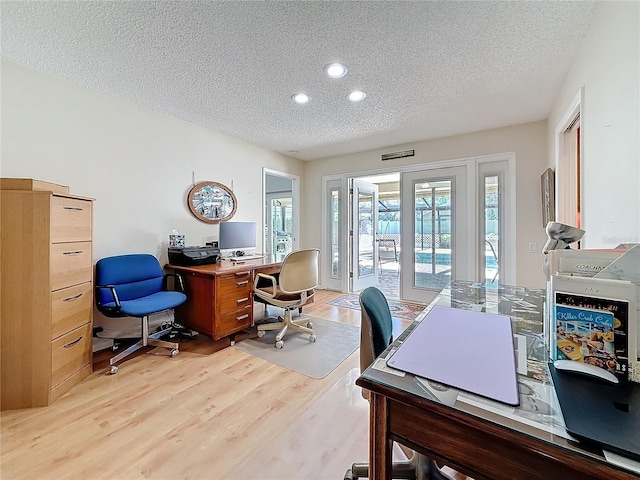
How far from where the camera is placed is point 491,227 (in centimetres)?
346

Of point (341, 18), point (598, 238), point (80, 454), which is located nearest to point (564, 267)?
point (598, 238)

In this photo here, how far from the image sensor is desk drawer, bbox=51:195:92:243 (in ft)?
5.76

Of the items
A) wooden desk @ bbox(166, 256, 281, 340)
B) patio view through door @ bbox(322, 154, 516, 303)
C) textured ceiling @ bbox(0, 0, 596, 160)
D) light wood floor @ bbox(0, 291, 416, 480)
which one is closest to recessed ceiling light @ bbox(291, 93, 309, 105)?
textured ceiling @ bbox(0, 0, 596, 160)

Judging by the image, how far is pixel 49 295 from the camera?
172 centimetres

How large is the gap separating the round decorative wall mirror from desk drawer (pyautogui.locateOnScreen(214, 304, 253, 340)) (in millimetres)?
1350

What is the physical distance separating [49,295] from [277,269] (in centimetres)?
190

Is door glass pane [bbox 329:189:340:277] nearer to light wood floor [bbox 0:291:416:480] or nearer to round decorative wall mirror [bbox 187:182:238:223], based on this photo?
round decorative wall mirror [bbox 187:182:238:223]

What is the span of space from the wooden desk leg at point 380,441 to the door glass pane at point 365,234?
164 inches

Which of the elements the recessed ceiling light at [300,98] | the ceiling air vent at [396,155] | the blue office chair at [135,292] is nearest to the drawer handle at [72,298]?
the blue office chair at [135,292]

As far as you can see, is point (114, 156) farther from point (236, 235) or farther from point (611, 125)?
point (611, 125)

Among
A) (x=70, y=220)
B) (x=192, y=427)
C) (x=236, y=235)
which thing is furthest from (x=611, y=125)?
(x=70, y=220)

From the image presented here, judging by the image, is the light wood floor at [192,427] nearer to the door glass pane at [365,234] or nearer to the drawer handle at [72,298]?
the drawer handle at [72,298]

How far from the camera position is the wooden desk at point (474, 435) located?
0.47 metres

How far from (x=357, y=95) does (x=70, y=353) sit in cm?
309
